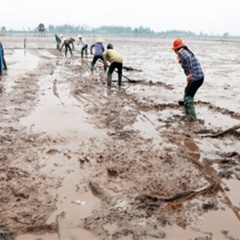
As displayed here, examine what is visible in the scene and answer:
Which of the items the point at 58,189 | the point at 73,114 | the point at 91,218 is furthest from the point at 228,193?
the point at 73,114

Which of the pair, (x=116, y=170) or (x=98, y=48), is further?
(x=98, y=48)

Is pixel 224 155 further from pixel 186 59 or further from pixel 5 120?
pixel 5 120

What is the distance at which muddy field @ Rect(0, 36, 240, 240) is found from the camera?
3.22 m

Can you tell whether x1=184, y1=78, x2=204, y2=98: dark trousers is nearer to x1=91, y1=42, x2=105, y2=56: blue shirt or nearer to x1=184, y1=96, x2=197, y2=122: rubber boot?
x1=184, y1=96, x2=197, y2=122: rubber boot

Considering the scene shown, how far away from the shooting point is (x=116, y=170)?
4414 mm

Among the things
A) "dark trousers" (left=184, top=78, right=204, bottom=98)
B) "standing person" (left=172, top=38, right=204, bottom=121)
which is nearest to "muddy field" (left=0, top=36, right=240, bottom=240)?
"standing person" (left=172, top=38, right=204, bottom=121)

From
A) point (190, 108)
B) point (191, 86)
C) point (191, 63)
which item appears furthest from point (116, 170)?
point (191, 63)

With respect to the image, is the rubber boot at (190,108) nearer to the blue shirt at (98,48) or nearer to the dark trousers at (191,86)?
the dark trousers at (191,86)

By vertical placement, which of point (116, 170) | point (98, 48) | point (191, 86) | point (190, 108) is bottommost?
point (116, 170)

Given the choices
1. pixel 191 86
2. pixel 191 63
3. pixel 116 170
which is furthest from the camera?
pixel 191 86

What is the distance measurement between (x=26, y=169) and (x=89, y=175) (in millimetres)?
930

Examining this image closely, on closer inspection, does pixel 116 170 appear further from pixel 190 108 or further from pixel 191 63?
pixel 191 63

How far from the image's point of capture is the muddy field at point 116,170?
322 cm

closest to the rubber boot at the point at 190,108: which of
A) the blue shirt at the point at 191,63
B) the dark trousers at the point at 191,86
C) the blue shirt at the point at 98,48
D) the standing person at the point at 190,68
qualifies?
the standing person at the point at 190,68
